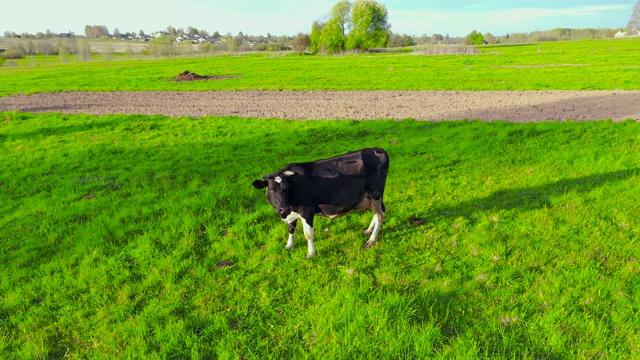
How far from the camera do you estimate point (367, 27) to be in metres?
99.4

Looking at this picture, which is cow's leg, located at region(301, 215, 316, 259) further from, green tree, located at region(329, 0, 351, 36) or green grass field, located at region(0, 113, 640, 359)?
green tree, located at region(329, 0, 351, 36)

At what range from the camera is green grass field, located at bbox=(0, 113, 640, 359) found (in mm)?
4789

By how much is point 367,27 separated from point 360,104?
85.9 m

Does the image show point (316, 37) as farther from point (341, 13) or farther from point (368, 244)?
point (368, 244)

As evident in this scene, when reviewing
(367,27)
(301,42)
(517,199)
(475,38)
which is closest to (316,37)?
(301,42)

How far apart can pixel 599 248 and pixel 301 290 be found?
5.54 meters

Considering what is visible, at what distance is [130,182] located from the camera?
10781 millimetres

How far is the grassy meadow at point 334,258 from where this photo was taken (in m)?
4.80

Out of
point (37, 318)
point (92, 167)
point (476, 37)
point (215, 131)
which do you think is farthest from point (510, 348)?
point (476, 37)

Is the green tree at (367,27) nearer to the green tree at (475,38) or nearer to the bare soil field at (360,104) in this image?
the green tree at (475,38)

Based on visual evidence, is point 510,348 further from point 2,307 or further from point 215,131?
point 215,131

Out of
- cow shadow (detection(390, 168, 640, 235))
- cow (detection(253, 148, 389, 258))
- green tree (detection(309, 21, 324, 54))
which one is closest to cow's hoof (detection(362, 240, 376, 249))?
cow (detection(253, 148, 389, 258))

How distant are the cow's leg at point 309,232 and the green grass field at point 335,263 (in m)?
0.17

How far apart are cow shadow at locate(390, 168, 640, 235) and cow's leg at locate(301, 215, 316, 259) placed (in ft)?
6.20
